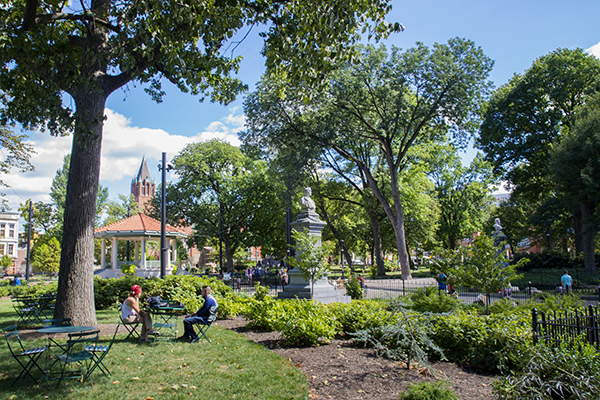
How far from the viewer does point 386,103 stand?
24.3 m

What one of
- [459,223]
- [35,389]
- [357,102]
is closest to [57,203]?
[357,102]

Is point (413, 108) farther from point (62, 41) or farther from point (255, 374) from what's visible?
point (255, 374)

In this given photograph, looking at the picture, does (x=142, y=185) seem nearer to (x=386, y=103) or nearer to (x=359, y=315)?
(x=386, y=103)

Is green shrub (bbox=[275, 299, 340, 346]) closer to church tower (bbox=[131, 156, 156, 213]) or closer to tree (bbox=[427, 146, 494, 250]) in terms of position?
tree (bbox=[427, 146, 494, 250])

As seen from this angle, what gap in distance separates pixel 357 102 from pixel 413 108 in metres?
3.64

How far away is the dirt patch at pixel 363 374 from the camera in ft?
16.6

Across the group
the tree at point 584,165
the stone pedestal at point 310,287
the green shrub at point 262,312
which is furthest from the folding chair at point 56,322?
the tree at point 584,165

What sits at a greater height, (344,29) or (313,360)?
(344,29)

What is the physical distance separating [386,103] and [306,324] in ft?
64.2

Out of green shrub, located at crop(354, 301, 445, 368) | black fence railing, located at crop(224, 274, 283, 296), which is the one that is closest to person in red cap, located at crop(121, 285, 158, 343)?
green shrub, located at crop(354, 301, 445, 368)

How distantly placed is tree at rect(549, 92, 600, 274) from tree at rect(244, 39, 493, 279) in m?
6.14

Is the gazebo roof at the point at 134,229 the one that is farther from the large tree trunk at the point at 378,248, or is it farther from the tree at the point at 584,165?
the tree at the point at 584,165

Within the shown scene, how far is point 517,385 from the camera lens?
4.25 m

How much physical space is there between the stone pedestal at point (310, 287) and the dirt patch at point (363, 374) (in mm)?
5660
